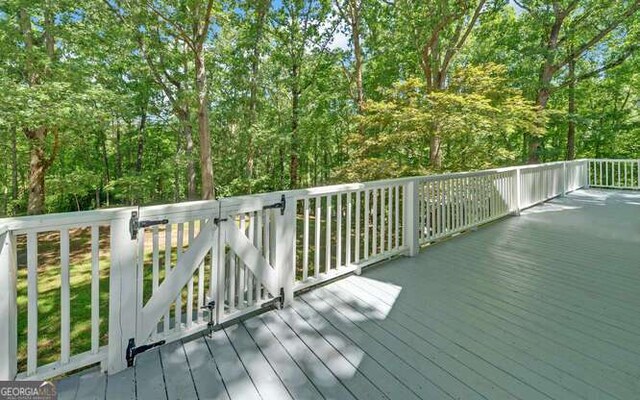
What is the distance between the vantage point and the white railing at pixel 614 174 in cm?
929

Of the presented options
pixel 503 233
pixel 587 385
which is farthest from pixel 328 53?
pixel 587 385

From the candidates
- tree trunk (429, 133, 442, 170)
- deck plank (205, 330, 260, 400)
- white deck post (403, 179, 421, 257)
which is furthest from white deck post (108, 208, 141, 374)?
tree trunk (429, 133, 442, 170)

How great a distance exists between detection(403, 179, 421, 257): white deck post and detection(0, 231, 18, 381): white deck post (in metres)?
3.33

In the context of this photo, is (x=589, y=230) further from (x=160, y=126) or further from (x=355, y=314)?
(x=160, y=126)

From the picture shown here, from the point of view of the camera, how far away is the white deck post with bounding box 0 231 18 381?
1375 mm

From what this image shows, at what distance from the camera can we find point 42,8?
6.41m

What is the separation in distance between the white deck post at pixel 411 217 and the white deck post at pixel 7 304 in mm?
3334

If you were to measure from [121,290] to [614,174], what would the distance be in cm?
1274

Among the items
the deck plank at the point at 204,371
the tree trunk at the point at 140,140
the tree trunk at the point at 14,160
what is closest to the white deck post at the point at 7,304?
the deck plank at the point at 204,371

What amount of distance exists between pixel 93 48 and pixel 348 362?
29.9 ft

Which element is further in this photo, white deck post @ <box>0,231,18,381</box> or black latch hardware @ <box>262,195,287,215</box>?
black latch hardware @ <box>262,195,287,215</box>

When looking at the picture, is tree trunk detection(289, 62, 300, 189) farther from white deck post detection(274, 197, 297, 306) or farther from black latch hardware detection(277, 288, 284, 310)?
black latch hardware detection(277, 288, 284, 310)

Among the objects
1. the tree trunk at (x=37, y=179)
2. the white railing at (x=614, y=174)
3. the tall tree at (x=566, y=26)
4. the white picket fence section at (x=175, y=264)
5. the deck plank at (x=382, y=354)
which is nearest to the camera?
the white picket fence section at (x=175, y=264)

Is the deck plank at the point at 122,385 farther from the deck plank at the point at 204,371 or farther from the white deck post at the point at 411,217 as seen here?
the white deck post at the point at 411,217
